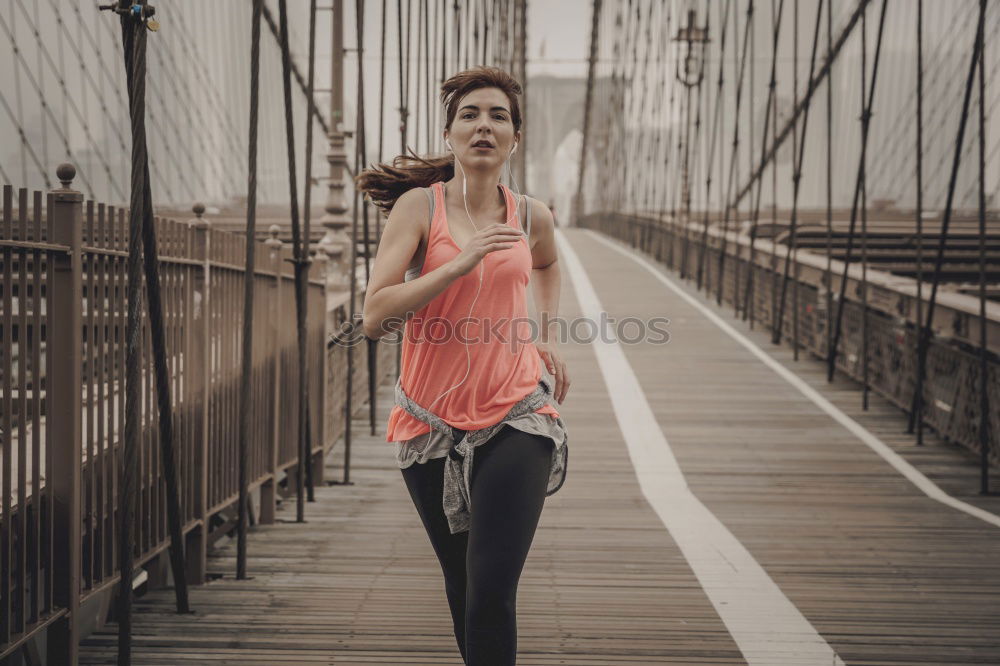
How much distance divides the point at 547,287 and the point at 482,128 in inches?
16.4

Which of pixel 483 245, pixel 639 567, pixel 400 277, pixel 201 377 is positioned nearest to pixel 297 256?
pixel 201 377

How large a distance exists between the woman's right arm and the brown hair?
0.32ft

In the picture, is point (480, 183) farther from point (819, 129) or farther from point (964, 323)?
point (819, 129)

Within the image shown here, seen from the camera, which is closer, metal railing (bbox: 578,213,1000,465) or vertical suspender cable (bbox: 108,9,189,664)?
vertical suspender cable (bbox: 108,9,189,664)

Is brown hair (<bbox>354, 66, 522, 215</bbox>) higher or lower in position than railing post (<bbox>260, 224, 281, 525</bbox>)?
higher

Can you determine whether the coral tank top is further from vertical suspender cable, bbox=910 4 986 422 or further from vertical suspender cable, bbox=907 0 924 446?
vertical suspender cable, bbox=907 0 924 446

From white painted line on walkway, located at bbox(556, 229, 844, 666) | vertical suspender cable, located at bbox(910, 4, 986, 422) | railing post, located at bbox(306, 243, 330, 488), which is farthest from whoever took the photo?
railing post, located at bbox(306, 243, 330, 488)

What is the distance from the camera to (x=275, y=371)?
3.93 metres

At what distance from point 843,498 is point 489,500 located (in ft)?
9.61

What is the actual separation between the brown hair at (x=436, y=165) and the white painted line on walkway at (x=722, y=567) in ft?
4.44

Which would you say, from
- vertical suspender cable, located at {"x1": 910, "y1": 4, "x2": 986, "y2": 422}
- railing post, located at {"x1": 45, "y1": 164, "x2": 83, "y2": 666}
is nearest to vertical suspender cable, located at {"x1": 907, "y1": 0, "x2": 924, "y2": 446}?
vertical suspender cable, located at {"x1": 910, "y1": 4, "x2": 986, "y2": 422}

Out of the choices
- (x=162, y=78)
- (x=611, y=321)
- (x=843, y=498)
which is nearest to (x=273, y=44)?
(x=162, y=78)

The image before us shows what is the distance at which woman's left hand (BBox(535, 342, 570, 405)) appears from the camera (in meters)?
2.05

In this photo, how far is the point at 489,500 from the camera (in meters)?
1.80
